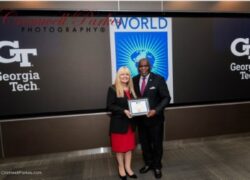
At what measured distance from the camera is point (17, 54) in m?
3.08

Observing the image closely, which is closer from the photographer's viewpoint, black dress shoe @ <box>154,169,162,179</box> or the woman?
the woman

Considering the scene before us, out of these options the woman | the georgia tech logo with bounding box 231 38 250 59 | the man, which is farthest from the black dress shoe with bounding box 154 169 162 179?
the georgia tech logo with bounding box 231 38 250 59

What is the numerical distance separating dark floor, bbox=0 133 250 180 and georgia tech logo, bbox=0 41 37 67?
55.9 inches

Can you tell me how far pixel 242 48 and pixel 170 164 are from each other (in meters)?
2.27

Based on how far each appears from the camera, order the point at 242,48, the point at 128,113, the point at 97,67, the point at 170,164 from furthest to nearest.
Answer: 1. the point at 242,48
2. the point at 97,67
3. the point at 170,164
4. the point at 128,113

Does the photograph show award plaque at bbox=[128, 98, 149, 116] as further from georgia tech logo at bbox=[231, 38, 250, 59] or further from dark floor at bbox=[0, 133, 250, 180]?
georgia tech logo at bbox=[231, 38, 250, 59]

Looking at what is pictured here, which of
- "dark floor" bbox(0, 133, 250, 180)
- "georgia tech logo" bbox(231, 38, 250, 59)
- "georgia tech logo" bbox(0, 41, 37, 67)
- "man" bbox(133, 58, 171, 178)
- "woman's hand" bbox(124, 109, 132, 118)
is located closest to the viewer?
"woman's hand" bbox(124, 109, 132, 118)

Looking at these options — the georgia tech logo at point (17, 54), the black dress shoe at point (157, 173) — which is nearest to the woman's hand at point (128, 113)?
the black dress shoe at point (157, 173)

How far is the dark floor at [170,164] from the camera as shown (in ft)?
9.01

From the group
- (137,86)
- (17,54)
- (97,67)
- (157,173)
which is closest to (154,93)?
(137,86)

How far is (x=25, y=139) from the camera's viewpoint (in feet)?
10.7

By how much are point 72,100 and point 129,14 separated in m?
1.53

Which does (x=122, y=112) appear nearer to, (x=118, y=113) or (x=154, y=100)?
(x=118, y=113)

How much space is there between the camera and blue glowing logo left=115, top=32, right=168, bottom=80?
332 cm
